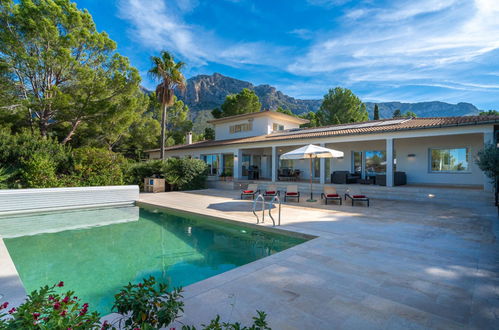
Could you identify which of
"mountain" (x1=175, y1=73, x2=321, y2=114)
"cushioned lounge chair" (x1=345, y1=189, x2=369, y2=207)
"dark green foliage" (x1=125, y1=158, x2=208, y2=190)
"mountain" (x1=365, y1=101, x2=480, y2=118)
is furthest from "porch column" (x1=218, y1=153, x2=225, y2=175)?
"mountain" (x1=365, y1=101, x2=480, y2=118)

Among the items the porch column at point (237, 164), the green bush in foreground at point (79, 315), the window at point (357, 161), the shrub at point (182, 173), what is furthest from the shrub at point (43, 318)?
the porch column at point (237, 164)

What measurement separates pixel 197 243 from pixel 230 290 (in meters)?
3.69

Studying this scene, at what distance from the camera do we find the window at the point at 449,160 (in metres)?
14.3

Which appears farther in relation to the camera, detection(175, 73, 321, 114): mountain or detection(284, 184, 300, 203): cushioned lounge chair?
detection(175, 73, 321, 114): mountain

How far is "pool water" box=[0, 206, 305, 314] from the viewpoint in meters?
4.74

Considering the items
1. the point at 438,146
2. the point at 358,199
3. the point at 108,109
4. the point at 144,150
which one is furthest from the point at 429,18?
the point at 144,150

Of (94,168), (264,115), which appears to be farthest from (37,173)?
(264,115)

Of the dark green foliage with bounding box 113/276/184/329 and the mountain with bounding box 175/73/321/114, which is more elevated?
the mountain with bounding box 175/73/321/114

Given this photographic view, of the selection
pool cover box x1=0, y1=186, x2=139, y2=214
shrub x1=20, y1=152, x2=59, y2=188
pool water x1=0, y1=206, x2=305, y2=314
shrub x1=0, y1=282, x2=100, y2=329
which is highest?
shrub x1=20, y1=152, x2=59, y2=188

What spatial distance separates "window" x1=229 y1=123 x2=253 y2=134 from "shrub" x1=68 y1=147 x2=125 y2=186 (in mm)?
11123

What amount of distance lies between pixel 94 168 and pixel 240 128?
1271cm

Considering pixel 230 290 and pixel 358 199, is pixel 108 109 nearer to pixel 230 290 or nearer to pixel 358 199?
pixel 358 199

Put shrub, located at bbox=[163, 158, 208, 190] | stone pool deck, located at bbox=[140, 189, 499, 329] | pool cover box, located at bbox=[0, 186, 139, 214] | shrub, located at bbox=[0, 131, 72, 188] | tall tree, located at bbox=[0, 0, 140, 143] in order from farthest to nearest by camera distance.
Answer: shrub, located at bbox=[163, 158, 208, 190] < tall tree, located at bbox=[0, 0, 140, 143] < shrub, located at bbox=[0, 131, 72, 188] < pool cover box, located at bbox=[0, 186, 139, 214] < stone pool deck, located at bbox=[140, 189, 499, 329]

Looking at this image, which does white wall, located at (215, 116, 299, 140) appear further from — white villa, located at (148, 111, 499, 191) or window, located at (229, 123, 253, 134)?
window, located at (229, 123, 253, 134)
